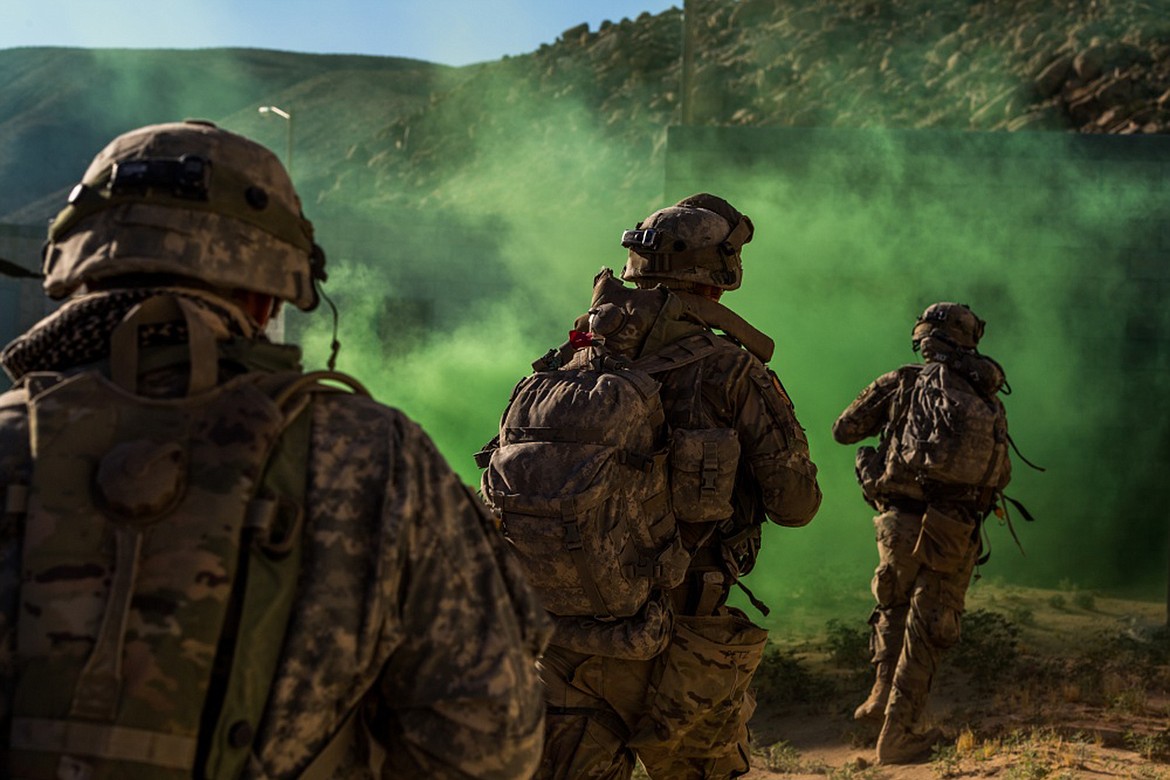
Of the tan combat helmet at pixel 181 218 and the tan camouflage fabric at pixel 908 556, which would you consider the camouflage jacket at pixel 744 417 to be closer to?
the tan combat helmet at pixel 181 218

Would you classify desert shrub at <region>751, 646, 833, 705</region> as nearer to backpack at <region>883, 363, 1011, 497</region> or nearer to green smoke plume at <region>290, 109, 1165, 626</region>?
backpack at <region>883, 363, 1011, 497</region>

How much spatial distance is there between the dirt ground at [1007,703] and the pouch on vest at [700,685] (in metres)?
3.37

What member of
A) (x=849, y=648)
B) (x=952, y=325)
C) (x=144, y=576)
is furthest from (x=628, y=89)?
(x=144, y=576)

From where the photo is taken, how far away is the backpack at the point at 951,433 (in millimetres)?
7953

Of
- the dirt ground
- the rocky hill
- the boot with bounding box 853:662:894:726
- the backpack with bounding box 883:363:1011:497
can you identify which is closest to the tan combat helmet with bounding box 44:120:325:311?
the backpack with bounding box 883:363:1011:497

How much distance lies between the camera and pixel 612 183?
4041cm

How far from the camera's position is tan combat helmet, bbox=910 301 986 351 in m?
8.16

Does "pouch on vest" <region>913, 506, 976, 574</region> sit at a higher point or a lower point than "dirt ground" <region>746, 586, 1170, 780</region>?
higher

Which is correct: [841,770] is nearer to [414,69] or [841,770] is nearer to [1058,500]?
[1058,500]

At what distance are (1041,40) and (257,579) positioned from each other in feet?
108

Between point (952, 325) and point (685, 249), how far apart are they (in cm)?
357

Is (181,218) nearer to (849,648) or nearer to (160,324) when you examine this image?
(160,324)

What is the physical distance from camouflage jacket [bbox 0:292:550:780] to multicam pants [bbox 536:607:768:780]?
92.4 inches

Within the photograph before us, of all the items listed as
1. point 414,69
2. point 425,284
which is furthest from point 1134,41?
point 414,69
